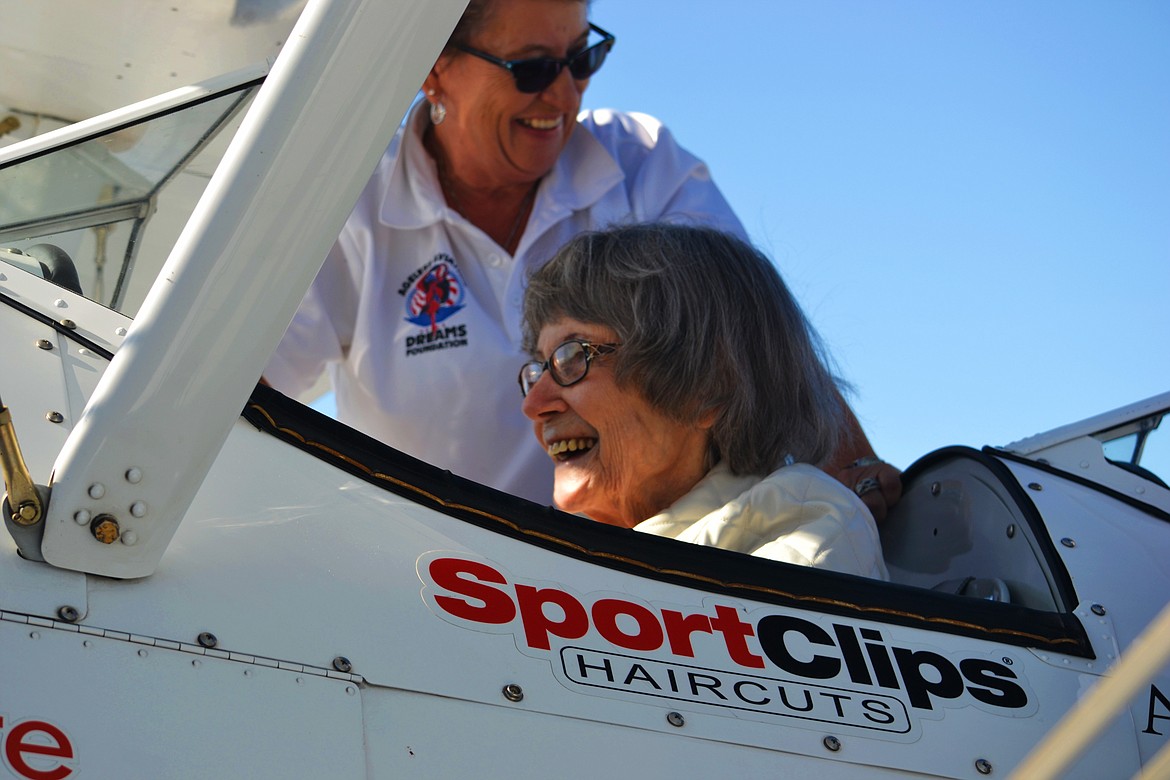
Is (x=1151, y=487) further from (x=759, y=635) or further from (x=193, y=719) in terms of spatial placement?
(x=193, y=719)

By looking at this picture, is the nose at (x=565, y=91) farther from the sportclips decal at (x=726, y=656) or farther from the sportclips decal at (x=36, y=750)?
the sportclips decal at (x=36, y=750)

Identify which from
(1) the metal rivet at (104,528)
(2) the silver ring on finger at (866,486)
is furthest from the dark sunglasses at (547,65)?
(1) the metal rivet at (104,528)

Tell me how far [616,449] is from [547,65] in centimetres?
106

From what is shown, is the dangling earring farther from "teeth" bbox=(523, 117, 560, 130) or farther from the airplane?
the airplane

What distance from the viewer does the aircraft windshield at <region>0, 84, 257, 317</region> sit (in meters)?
1.49

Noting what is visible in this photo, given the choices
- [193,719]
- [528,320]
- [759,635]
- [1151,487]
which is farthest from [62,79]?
[1151,487]

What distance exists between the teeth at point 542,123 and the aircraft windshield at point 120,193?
1303 millimetres

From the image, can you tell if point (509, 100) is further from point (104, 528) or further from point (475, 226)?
point (104, 528)

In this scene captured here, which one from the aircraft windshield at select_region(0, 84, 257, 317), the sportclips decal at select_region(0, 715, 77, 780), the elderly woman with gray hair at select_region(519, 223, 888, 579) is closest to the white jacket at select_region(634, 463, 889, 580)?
the elderly woman with gray hair at select_region(519, 223, 888, 579)

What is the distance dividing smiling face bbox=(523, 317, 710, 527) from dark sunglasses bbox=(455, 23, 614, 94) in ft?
2.82

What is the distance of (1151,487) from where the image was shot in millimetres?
1945

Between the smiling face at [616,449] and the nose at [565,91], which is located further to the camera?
the nose at [565,91]

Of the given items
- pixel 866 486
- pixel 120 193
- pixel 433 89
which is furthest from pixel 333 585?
pixel 433 89

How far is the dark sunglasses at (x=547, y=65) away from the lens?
277 cm
